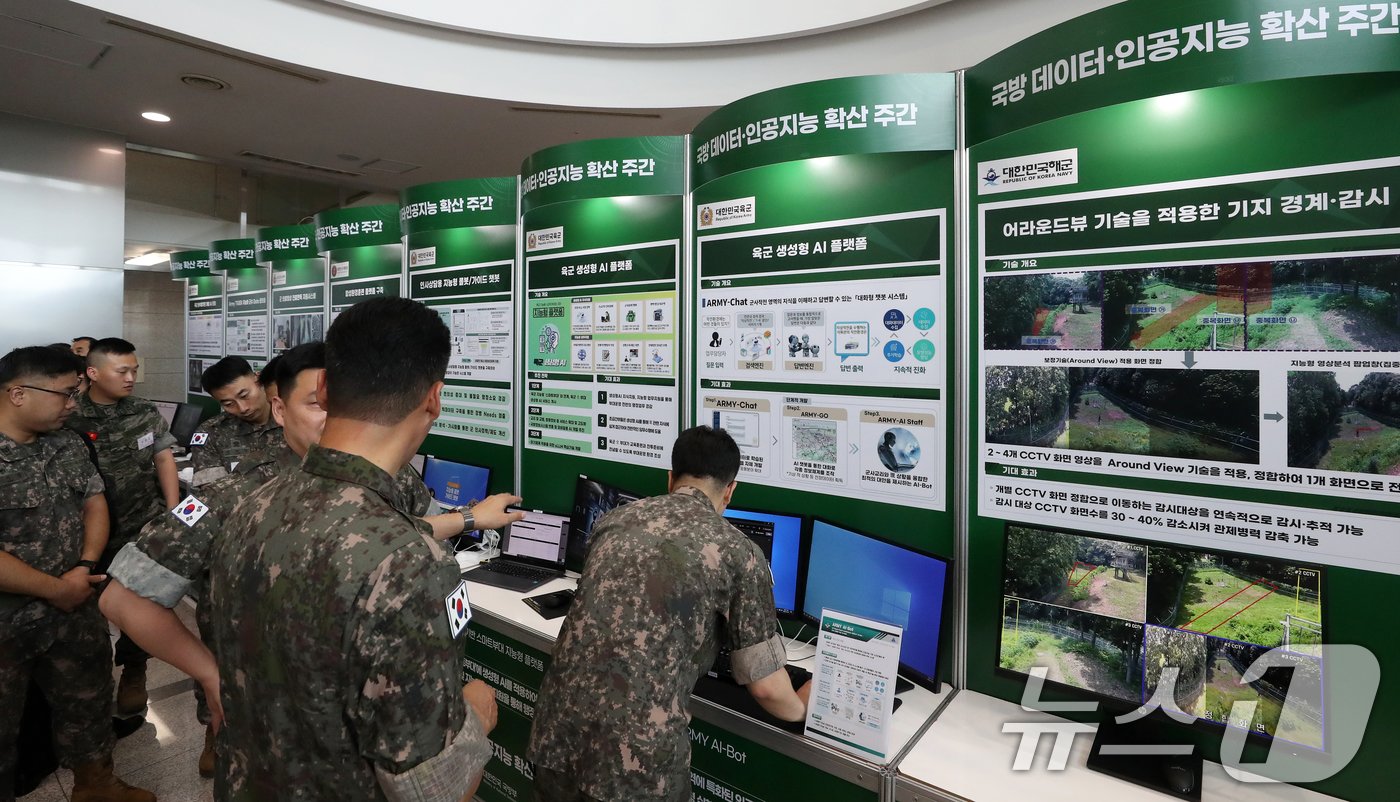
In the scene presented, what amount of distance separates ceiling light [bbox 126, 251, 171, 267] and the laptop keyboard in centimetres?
634

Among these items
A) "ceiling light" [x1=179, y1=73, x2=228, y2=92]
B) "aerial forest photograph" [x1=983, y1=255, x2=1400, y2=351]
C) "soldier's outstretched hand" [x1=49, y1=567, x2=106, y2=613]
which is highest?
"ceiling light" [x1=179, y1=73, x2=228, y2=92]

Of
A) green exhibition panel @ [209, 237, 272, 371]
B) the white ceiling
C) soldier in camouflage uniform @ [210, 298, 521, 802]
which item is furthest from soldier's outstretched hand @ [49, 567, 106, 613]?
green exhibition panel @ [209, 237, 272, 371]

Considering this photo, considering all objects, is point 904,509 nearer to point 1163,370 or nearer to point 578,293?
point 1163,370

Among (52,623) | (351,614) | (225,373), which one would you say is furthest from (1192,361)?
(225,373)

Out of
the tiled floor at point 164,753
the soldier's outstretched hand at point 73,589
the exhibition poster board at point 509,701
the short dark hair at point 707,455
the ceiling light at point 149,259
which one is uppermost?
the ceiling light at point 149,259

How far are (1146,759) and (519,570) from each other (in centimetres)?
226

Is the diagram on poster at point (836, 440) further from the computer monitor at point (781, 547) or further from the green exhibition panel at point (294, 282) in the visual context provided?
the green exhibition panel at point (294, 282)

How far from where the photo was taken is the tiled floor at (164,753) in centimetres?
251

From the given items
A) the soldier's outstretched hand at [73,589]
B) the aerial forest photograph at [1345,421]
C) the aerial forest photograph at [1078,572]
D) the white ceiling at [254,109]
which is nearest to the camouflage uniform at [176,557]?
the soldier's outstretched hand at [73,589]

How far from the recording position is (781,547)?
2211 mm

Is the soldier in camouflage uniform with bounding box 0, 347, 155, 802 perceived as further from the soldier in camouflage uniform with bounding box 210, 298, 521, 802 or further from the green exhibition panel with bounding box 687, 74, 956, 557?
the green exhibition panel with bounding box 687, 74, 956, 557

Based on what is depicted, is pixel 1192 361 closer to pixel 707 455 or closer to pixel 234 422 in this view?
pixel 707 455

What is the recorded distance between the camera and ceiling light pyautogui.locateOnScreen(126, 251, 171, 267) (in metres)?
6.71

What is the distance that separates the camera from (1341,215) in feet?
4.85
